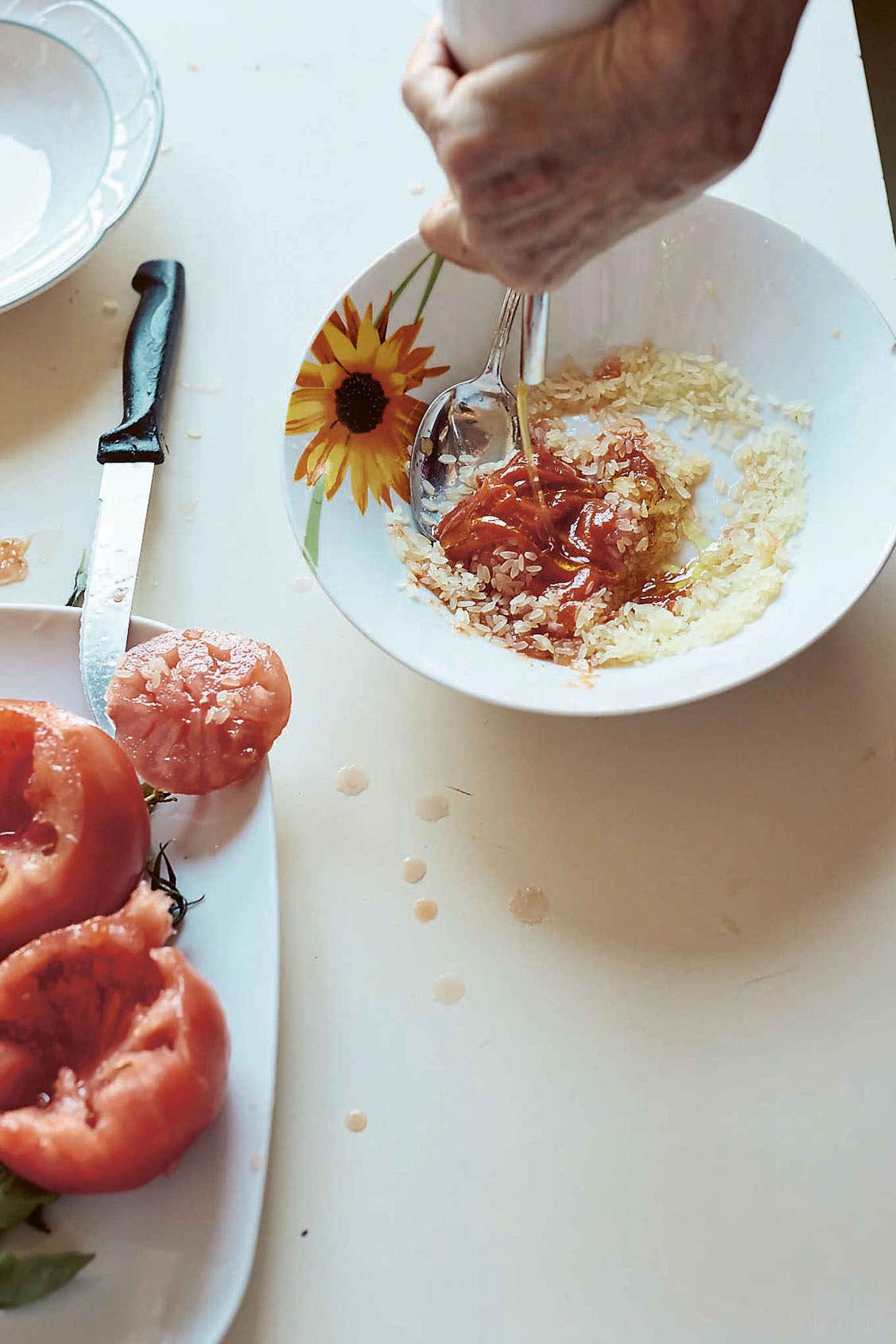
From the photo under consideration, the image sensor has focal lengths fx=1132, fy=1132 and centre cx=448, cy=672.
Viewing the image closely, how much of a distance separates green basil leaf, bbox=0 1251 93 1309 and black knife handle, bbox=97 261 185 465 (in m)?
0.61

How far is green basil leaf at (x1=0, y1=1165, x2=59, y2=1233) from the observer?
25.5 inches

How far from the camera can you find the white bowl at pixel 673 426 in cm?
78

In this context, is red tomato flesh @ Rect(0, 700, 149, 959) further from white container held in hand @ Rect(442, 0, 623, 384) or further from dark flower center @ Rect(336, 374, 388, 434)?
white container held in hand @ Rect(442, 0, 623, 384)

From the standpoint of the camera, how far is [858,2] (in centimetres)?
175

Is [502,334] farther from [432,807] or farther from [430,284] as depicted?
[432,807]

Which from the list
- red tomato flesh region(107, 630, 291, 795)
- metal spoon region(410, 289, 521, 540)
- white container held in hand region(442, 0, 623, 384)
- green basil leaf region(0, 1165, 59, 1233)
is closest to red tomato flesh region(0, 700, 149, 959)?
red tomato flesh region(107, 630, 291, 795)

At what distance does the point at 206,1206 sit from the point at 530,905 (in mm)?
282

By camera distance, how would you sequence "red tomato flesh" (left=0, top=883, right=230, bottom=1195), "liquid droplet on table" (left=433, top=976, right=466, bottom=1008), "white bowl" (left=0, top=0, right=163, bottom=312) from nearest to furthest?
1. "red tomato flesh" (left=0, top=883, right=230, bottom=1195)
2. "liquid droplet on table" (left=433, top=976, right=466, bottom=1008)
3. "white bowl" (left=0, top=0, right=163, bottom=312)

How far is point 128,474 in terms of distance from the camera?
0.96 metres

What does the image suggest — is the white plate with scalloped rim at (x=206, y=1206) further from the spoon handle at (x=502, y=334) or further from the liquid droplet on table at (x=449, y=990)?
the spoon handle at (x=502, y=334)

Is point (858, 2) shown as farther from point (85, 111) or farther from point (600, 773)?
point (600, 773)

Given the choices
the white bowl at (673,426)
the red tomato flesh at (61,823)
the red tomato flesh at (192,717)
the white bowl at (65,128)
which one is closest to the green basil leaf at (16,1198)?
the red tomato flesh at (61,823)

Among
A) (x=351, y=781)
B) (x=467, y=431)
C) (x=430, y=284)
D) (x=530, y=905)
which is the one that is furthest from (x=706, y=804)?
(x=430, y=284)

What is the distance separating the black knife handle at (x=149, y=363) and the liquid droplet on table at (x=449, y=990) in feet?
1.65
